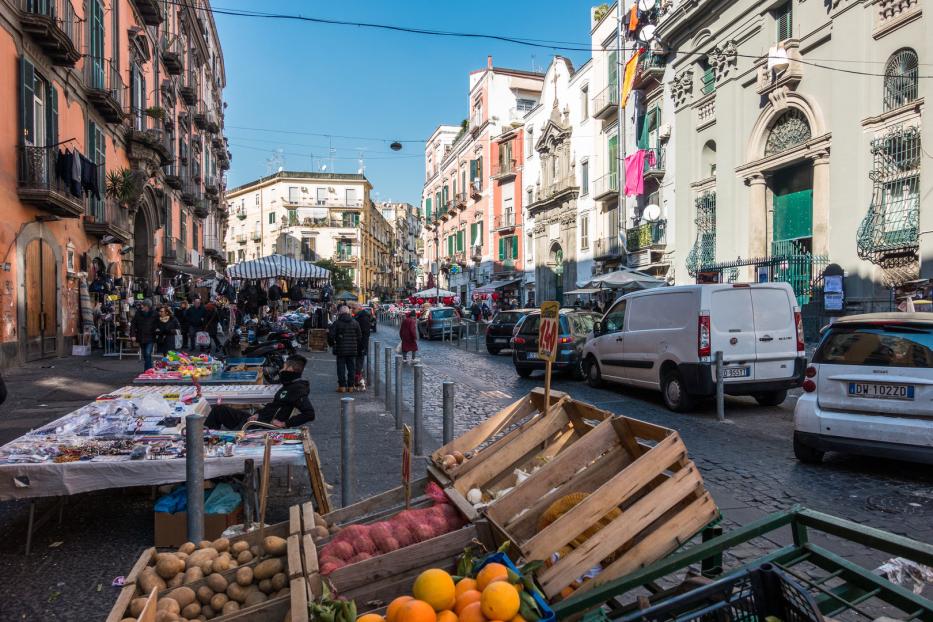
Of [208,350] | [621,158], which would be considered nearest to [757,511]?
[208,350]

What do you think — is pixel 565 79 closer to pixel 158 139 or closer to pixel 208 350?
pixel 158 139

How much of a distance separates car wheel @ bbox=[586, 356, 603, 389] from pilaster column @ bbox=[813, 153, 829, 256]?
839 centimetres

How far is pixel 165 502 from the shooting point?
473 cm

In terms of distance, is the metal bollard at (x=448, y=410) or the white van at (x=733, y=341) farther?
the white van at (x=733, y=341)

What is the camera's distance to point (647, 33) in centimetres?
2517

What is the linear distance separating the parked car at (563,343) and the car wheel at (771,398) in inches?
157

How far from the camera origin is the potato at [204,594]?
9.54 ft

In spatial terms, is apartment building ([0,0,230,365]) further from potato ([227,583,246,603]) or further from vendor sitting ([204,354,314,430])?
potato ([227,583,246,603])

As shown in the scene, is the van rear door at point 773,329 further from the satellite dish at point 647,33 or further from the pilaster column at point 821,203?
the satellite dish at point 647,33

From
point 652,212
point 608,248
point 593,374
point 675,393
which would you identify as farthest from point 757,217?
point 675,393

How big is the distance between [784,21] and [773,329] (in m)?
13.5

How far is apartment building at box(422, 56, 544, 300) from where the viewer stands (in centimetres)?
4328

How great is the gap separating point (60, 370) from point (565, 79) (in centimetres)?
2840

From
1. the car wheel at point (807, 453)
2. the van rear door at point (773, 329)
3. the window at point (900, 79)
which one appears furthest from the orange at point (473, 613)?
the window at point (900, 79)
